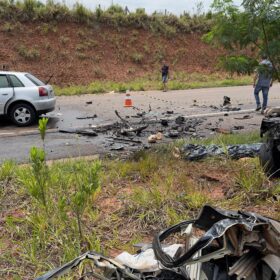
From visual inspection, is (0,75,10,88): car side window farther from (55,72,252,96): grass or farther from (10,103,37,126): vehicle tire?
(55,72,252,96): grass

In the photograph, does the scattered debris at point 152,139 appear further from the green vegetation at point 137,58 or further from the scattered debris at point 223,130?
the green vegetation at point 137,58

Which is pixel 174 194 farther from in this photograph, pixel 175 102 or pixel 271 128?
pixel 175 102

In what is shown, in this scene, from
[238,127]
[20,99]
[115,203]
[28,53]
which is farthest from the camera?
[28,53]

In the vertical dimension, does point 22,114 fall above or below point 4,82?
below

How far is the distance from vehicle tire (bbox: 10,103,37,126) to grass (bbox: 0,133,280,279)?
5683 mm

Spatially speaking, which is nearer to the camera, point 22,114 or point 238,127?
point 238,127

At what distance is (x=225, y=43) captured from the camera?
25.2 feet

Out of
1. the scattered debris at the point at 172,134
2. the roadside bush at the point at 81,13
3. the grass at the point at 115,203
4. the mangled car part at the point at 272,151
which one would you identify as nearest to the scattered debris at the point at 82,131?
the scattered debris at the point at 172,134

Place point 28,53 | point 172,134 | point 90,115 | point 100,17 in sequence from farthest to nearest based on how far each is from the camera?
1. point 100,17
2. point 28,53
3. point 90,115
4. point 172,134

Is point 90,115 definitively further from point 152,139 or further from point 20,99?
point 152,139

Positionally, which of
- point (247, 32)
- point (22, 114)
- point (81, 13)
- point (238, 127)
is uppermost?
point (81, 13)

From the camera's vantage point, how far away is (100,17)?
3344 centimetres

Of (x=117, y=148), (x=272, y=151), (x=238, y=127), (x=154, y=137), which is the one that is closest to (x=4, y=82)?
(x=117, y=148)

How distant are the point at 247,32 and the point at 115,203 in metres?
4.17
